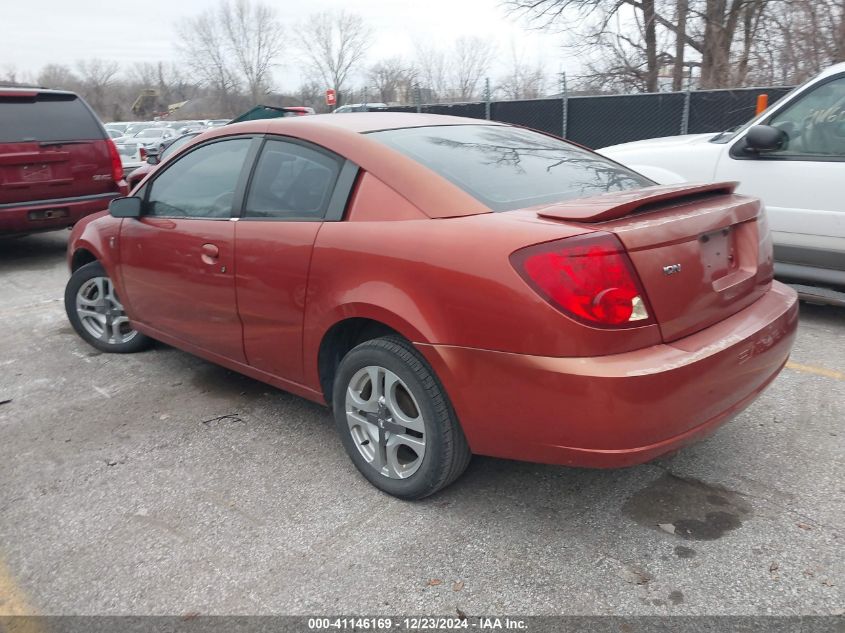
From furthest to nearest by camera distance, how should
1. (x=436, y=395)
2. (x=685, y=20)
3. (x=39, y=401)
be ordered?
1. (x=685, y=20)
2. (x=39, y=401)
3. (x=436, y=395)

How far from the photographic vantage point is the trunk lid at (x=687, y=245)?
7.83 ft

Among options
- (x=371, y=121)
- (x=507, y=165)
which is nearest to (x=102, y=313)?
(x=371, y=121)

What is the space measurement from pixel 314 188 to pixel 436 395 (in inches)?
46.0

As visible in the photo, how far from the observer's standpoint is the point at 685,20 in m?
17.0

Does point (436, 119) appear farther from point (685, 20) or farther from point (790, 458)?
point (685, 20)

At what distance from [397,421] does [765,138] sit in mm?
3618

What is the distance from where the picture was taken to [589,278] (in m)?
2.29

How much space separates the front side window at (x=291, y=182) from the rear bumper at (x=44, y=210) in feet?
17.2

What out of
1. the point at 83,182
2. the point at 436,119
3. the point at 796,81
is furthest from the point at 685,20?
the point at 436,119

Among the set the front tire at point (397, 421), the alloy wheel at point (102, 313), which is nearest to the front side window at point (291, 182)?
the front tire at point (397, 421)

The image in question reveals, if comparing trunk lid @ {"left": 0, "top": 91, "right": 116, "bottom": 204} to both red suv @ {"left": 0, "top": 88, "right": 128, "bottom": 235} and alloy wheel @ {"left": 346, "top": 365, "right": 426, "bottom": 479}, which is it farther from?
alloy wheel @ {"left": 346, "top": 365, "right": 426, "bottom": 479}

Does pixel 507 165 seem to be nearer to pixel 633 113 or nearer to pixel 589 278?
pixel 589 278

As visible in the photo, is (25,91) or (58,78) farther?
(58,78)

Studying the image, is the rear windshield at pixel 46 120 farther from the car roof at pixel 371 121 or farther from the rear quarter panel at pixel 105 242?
the car roof at pixel 371 121
